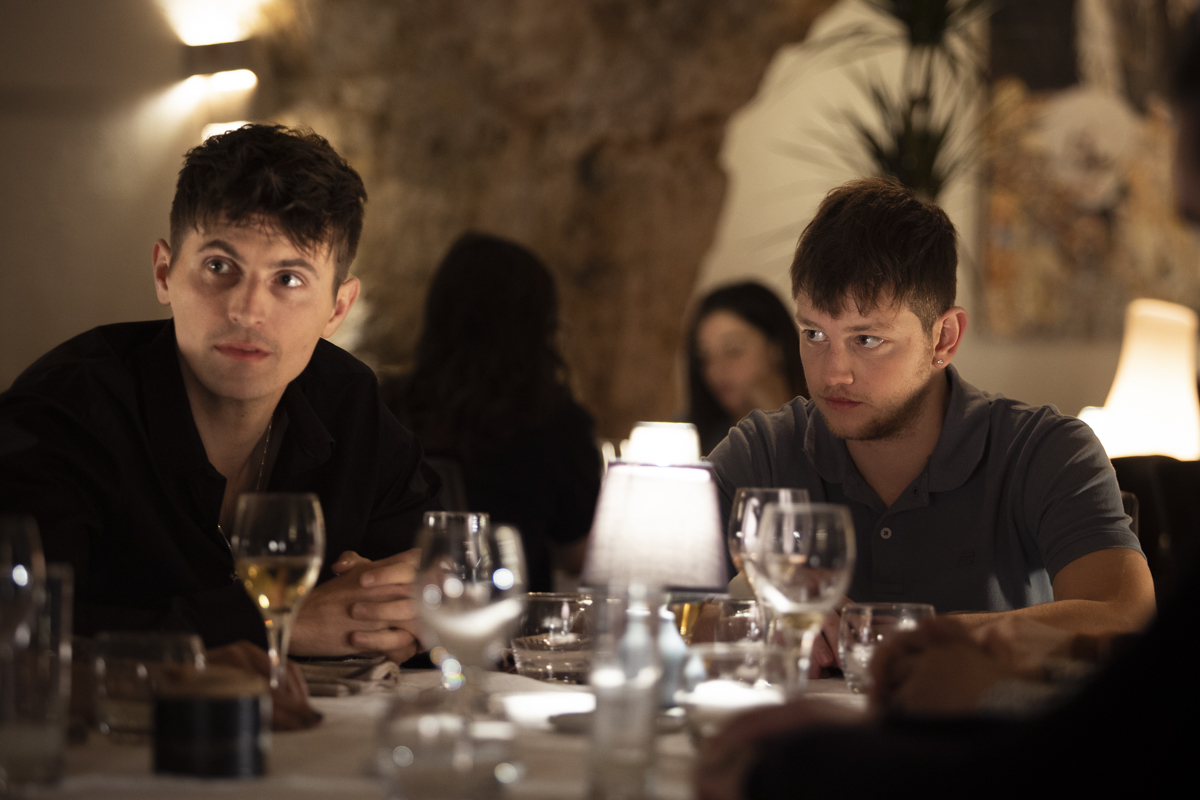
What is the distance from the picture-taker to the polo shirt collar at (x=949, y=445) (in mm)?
1852

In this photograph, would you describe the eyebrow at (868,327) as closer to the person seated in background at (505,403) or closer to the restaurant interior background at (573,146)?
the person seated in background at (505,403)

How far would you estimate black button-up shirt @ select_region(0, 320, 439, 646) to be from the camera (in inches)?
52.7

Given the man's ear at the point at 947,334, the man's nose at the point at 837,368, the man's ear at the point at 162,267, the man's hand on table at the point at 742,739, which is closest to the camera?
the man's hand on table at the point at 742,739

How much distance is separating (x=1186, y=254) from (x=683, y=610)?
6931 mm

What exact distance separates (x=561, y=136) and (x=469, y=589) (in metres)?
3.96

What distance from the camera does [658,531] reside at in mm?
1144

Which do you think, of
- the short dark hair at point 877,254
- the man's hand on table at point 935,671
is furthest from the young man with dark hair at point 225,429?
the short dark hair at point 877,254

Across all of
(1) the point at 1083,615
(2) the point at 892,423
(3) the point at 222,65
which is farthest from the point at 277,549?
(3) the point at 222,65

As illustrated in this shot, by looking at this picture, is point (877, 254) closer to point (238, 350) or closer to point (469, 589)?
point (238, 350)

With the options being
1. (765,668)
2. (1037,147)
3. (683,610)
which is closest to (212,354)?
(683,610)

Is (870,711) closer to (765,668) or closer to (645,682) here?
(765,668)

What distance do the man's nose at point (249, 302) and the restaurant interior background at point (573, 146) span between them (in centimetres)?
181

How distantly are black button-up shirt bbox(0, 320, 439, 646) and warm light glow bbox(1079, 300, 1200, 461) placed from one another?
3363mm

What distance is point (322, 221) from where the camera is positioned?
Answer: 1646 mm
